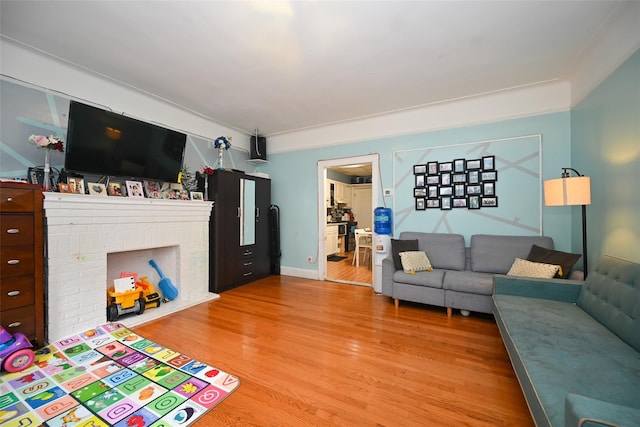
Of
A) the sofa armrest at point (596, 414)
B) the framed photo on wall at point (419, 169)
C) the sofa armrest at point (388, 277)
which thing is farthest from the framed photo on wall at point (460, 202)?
the sofa armrest at point (596, 414)

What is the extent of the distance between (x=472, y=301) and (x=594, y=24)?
2.71 metres

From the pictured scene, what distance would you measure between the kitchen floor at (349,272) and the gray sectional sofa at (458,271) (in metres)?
1.23

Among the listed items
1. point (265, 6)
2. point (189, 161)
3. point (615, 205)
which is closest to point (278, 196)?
point (189, 161)

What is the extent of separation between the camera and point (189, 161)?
393 centimetres

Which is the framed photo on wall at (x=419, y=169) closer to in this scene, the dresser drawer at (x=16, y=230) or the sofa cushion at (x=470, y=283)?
the sofa cushion at (x=470, y=283)

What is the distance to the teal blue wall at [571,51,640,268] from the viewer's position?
1919mm

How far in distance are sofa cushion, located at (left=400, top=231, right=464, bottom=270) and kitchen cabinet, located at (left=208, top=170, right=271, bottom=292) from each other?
9.00 ft

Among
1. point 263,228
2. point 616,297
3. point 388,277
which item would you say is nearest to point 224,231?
point 263,228

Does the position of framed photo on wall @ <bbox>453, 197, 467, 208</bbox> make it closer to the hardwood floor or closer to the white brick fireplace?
the hardwood floor

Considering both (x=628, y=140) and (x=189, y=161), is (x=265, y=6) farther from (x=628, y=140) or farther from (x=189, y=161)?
(x=628, y=140)

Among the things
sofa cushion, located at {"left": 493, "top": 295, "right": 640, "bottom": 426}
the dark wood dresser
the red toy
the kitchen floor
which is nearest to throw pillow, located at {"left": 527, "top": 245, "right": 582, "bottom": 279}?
sofa cushion, located at {"left": 493, "top": 295, "right": 640, "bottom": 426}

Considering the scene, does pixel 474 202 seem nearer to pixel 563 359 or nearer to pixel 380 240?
pixel 380 240

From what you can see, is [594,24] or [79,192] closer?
[594,24]

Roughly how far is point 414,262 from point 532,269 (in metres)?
1.17
